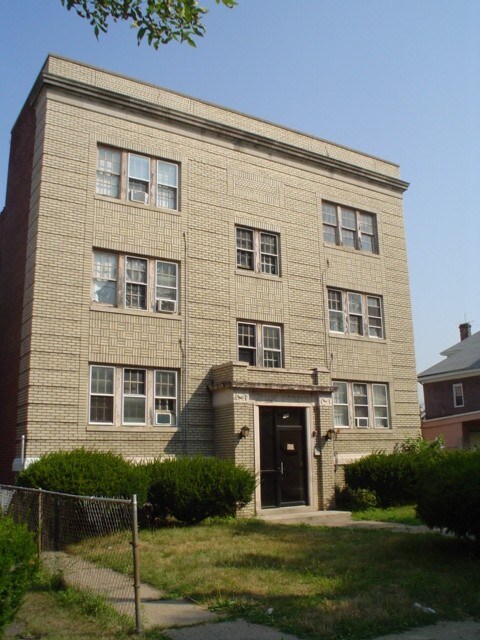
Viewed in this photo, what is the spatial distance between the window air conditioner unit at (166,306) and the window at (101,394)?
8.03 ft

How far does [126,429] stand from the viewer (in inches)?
676

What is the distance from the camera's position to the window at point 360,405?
72.0 feet

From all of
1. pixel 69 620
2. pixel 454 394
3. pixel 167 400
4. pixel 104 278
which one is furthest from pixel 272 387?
pixel 454 394

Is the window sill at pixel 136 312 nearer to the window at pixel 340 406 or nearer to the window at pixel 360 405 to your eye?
the window at pixel 360 405

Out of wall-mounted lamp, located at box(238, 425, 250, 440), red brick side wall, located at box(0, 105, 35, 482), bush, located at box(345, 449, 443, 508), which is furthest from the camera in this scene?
bush, located at box(345, 449, 443, 508)

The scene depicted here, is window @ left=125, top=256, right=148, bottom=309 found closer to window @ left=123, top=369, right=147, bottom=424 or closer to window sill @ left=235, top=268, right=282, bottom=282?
window @ left=123, top=369, right=147, bottom=424

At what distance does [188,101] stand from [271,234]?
17.1 feet

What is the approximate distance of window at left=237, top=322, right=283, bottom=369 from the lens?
2022 centimetres

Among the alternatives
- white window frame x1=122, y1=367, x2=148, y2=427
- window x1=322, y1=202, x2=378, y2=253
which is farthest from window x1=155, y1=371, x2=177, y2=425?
window x1=322, y1=202, x2=378, y2=253

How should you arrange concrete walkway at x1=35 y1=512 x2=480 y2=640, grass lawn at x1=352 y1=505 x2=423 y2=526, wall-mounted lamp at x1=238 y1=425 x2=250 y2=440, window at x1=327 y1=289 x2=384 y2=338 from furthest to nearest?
1. window at x1=327 y1=289 x2=384 y2=338
2. wall-mounted lamp at x1=238 y1=425 x2=250 y2=440
3. grass lawn at x1=352 y1=505 x2=423 y2=526
4. concrete walkway at x1=35 y1=512 x2=480 y2=640

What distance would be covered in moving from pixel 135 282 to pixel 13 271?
417cm

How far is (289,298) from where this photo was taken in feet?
70.4

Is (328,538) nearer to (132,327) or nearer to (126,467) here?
(126,467)

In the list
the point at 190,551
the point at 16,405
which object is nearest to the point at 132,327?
the point at 16,405
